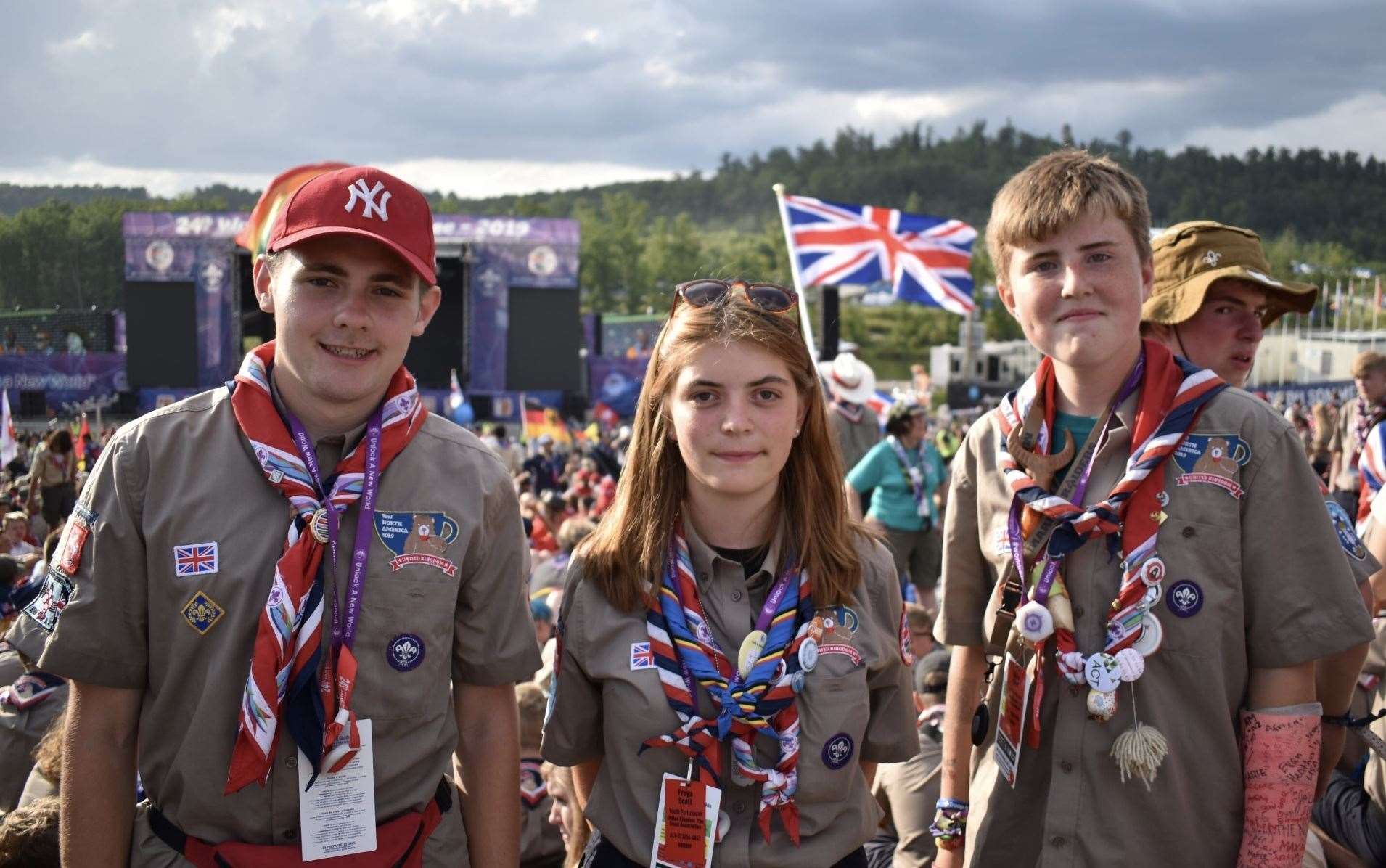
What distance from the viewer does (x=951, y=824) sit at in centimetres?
262

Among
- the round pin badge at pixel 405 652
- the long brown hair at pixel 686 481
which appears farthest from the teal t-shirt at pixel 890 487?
the round pin badge at pixel 405 652

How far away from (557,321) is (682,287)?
33218mm

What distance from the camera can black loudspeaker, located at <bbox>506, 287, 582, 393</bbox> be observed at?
35.0 metres

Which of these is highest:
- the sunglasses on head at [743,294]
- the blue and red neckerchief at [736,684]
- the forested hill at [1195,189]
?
the forested hill at [1195,189]

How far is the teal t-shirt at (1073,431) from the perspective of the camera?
251cm

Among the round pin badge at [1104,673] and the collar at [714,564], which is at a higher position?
the collar at [714,564]

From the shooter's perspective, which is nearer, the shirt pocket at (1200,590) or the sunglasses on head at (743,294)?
the shirt pocket at (1200,590)

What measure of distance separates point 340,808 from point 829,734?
100 centimetres

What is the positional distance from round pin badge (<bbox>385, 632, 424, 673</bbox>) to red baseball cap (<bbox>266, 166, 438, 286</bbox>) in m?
0.76

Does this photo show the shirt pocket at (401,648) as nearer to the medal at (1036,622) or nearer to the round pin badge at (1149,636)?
the medal at (1036,622)

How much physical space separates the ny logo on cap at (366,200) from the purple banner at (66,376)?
1322 inches

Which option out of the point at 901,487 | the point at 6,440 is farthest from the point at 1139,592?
the point at 6,440

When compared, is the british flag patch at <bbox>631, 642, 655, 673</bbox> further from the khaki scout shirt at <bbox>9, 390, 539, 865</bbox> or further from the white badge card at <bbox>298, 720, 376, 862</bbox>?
the white badge card at <bbox>298, 720, 376, 862</bbox>

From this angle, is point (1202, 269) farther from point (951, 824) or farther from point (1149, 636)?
point (951, 824)
